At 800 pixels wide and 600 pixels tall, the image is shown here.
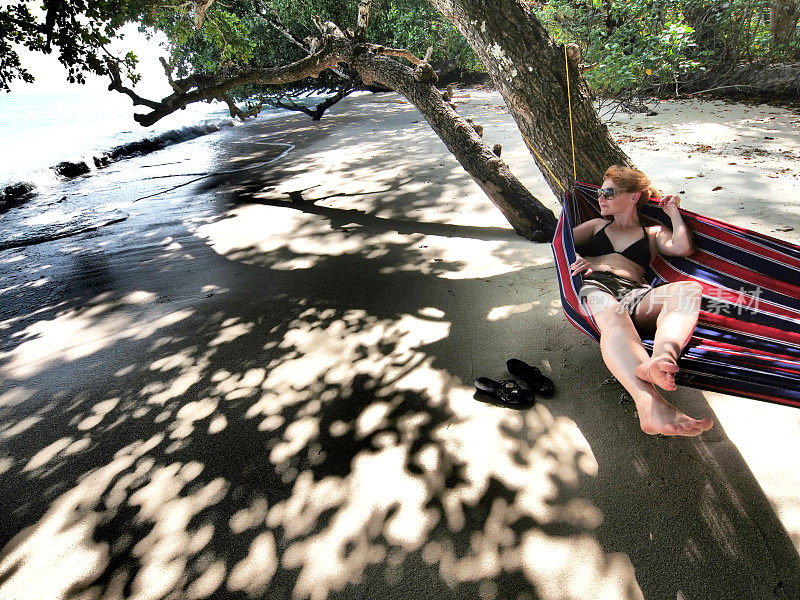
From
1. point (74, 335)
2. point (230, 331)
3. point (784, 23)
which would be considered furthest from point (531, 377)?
point (784, 23)

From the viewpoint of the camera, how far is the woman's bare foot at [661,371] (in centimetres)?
164

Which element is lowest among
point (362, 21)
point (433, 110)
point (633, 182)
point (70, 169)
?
point (633, 182)

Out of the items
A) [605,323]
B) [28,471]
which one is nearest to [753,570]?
[605,323]

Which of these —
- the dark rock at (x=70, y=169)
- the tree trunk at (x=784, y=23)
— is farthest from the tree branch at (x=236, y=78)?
the tree trunk at (x=784, y=23)

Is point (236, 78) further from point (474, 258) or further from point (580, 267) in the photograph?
point (580, 267)

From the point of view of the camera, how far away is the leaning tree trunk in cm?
296

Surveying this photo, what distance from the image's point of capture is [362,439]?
2205 mm

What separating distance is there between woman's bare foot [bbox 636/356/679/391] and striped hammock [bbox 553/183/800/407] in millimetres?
87

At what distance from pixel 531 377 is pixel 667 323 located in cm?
71

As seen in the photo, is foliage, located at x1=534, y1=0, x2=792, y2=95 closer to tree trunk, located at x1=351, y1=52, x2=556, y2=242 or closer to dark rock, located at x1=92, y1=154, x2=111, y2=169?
tree trunk, located at x1=351, y1=52, x2=556, y2=242

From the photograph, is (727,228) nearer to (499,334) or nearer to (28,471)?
(499,334)

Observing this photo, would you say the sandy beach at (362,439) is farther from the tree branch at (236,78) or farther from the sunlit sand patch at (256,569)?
the tree branch at (236,78)

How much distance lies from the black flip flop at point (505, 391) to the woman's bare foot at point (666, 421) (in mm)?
652

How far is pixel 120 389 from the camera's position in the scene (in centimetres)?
280
